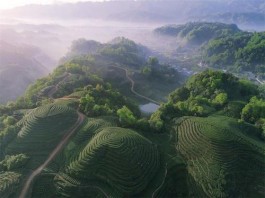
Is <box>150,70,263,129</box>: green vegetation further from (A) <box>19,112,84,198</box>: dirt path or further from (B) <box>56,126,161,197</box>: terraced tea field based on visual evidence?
(A) <box>19,112,84,198</box>: dirt path

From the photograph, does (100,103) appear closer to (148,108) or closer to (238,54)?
(148,108)

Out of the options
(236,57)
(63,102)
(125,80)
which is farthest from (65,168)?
(236,57)

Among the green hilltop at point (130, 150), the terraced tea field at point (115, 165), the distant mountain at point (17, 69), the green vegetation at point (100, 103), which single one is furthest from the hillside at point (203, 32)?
the terraced tea field at point (115, 165)

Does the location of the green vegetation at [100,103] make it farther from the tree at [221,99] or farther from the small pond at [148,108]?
the tree at [221,99]

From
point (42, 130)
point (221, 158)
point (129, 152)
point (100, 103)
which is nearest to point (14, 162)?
point (42, 130)

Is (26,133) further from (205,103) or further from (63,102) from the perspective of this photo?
(205,103)

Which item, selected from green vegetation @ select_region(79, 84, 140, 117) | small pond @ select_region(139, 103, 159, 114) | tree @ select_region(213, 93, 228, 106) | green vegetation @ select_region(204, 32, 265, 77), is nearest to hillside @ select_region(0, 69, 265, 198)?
green vegetation @ select_region(79, 84, 140, 117)

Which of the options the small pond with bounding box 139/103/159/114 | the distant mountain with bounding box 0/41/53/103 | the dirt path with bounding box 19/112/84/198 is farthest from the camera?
the distant mountain with bounding box 0/41/53/103
